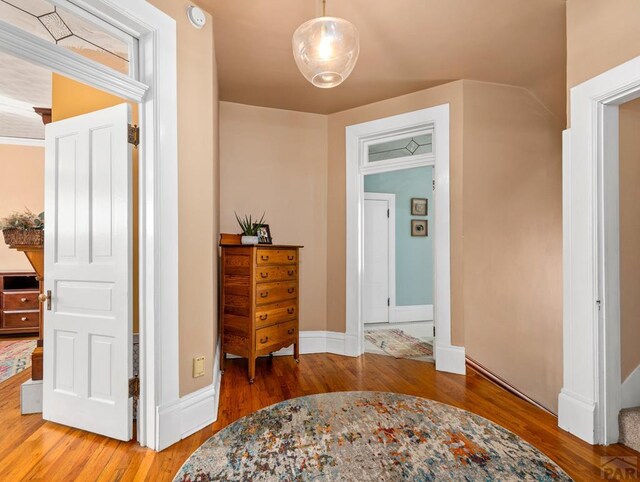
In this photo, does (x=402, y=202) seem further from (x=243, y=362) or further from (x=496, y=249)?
(x=243, y=362)

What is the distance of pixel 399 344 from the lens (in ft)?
13.9

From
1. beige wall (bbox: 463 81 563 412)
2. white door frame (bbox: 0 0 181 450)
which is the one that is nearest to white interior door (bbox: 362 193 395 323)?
beige wall (bbox: 463 81 563 412)

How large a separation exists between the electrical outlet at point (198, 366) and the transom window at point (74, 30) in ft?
5.61

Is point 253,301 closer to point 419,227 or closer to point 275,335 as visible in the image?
point 275,335

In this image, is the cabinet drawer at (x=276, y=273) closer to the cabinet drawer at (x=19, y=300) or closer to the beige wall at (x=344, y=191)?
the beige wall at (x=344, y=191)

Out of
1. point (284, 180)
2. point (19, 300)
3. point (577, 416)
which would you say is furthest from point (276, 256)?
point (19, 300)

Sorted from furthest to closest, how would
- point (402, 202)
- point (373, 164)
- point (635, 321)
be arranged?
1. point (402, 202)
2. point (373, 164)
3. point (635, 321)

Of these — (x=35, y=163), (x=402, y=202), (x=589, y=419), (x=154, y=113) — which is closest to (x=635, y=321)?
(x=589, y=419)

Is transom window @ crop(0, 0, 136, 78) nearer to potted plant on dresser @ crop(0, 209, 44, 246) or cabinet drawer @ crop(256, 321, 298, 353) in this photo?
potted plant on dresser @ crop(0, 209, 44, 246)

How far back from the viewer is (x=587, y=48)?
2068 millimetres

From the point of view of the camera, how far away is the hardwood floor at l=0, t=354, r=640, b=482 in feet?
5.85

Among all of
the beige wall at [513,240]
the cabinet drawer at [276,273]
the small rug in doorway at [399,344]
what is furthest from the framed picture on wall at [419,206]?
the cabinet drawer at [276,273]

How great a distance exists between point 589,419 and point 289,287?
92.9 inches

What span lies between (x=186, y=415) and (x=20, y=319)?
396 centimetres
